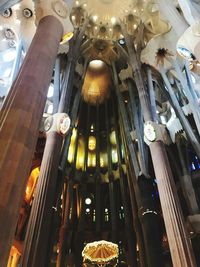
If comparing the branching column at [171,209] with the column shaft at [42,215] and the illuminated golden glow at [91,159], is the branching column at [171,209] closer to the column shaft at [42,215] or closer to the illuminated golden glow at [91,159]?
the column shaft at [42,215]

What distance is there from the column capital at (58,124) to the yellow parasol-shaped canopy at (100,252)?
6727 mm

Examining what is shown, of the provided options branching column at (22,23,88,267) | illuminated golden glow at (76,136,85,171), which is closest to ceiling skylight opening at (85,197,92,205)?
illuminated golden glow at (76,136,85,171)

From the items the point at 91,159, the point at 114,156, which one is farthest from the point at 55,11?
the point at 91,159

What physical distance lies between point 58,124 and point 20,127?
262 inches

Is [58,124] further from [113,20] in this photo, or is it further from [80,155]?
[113,20]

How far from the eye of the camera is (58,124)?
11.2m

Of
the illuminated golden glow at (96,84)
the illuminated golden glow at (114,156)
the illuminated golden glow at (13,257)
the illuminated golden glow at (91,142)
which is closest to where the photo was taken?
the illuminated golden glow at (13,257)

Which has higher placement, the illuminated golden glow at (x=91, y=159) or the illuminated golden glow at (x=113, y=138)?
the illuminated golden glow at (x=113, y=138)

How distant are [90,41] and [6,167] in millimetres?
16420

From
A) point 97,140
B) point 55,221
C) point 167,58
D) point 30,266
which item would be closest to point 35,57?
point 30,266

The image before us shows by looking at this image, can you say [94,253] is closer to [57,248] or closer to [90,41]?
[57,248]

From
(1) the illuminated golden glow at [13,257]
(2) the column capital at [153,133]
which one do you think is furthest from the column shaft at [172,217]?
(1) the illuminated golden glow at [13,257]

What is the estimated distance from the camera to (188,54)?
7543 mm

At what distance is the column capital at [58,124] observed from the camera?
11023mm
